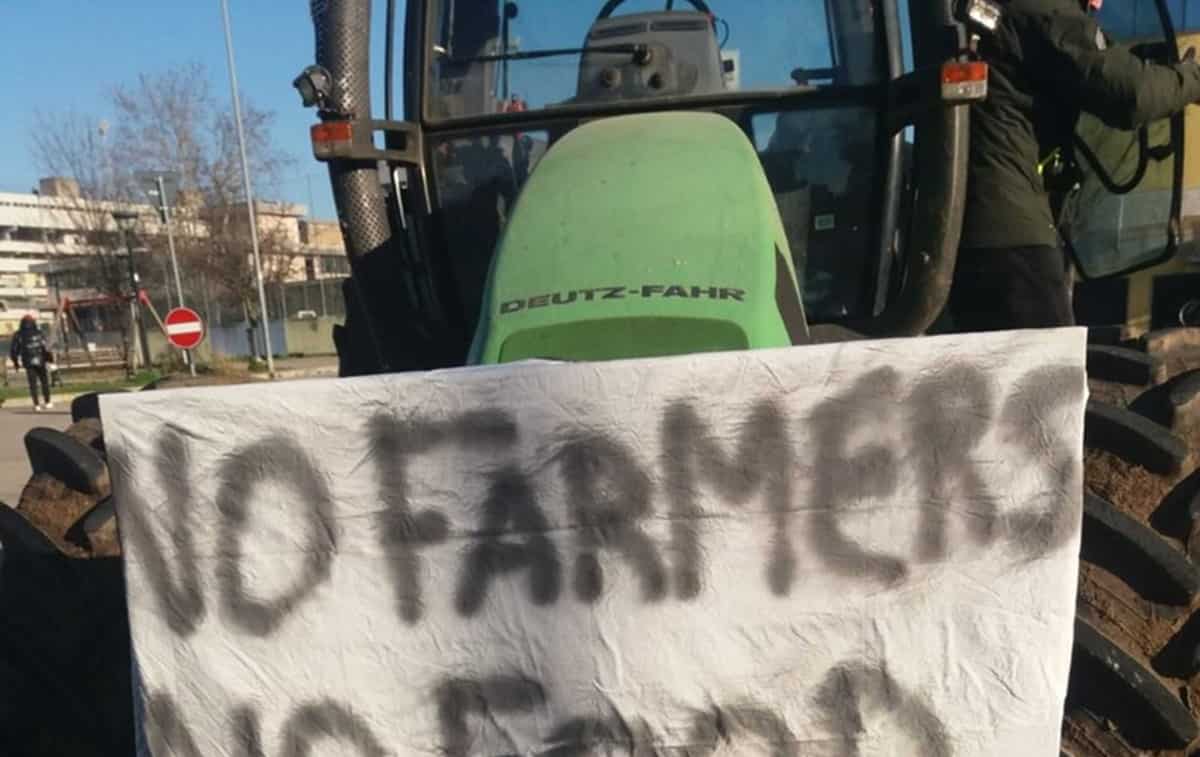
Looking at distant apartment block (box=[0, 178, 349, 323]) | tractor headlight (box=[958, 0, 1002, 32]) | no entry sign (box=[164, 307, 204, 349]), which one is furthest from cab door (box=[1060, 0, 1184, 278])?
no entry sign (box=[164, 307, 204, 349])

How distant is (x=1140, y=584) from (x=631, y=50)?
79.6 inches

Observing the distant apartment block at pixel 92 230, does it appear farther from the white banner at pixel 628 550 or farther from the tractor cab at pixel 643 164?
the white banner at pixel 628 550

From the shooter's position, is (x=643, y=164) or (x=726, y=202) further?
(x=643, y=164)

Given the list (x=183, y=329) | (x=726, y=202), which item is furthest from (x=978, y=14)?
(x=183, y=329)

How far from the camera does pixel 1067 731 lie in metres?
2.03

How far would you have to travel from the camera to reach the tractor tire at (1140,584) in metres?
2.00

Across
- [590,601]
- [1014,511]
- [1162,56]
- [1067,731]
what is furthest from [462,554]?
[1162,56]

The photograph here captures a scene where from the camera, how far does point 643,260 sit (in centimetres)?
230

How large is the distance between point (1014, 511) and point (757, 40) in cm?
193

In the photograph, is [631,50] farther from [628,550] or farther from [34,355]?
[34,355]

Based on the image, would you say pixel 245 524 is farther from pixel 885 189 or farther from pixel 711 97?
pixel 885 189

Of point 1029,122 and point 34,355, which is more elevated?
point 1029,122

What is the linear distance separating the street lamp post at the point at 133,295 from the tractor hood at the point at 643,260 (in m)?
27.4

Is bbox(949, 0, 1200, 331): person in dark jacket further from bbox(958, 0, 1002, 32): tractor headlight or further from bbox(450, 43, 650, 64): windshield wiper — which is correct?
bbox(450, 43, 650, 64): windshield wiper
